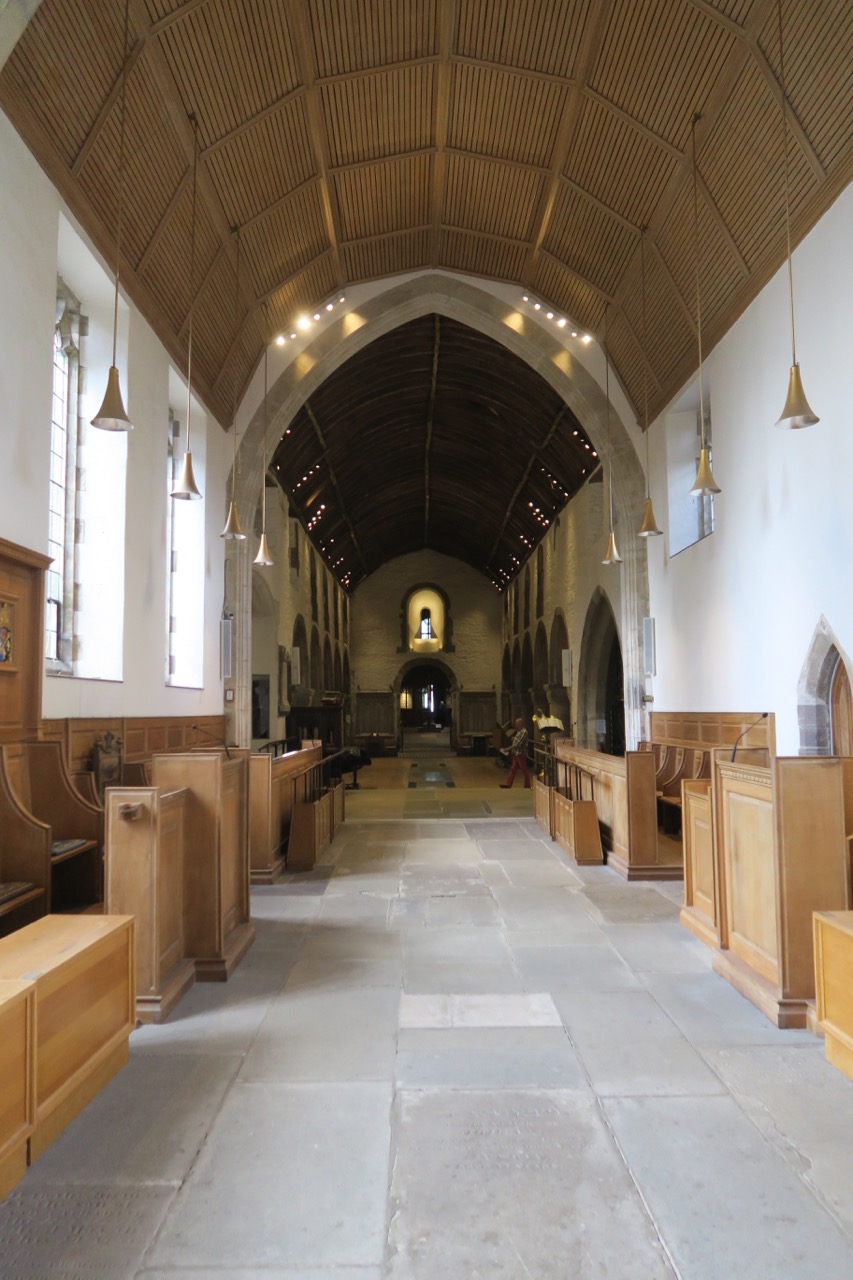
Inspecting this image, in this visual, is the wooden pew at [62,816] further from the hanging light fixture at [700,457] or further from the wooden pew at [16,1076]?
the hanging light fixture at [700,457]

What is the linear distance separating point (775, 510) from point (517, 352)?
524 cm

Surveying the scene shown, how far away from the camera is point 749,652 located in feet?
25.0

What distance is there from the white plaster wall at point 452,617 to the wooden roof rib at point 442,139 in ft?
58.5

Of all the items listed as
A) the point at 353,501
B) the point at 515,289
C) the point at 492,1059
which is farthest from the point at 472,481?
the point at 492,1059

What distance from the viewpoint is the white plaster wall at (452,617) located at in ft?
90.1

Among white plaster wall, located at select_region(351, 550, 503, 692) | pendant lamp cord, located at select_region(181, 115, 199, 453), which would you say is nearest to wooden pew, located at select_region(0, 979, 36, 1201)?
pendant lamp cord, located at select_region(181, 115, 199, 453)

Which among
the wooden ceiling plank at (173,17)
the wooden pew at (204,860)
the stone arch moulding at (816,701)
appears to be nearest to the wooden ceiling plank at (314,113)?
the wooden ceiling plank at (173,17)

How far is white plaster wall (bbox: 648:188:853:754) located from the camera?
5.86m

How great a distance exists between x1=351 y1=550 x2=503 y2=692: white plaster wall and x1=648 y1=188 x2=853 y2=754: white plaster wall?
58.9 ft

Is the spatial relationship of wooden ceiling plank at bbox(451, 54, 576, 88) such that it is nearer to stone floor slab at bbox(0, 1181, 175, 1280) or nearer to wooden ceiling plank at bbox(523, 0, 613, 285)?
wooden ceiling plank at bbox(523, 0, 613, 285)

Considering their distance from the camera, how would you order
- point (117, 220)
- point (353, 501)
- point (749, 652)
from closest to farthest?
point (117, 220), point (749, 652), point (353, 501)

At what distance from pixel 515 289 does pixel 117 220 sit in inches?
232

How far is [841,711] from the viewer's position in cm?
638

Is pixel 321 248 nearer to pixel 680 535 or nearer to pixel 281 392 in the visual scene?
pixel 281 392
